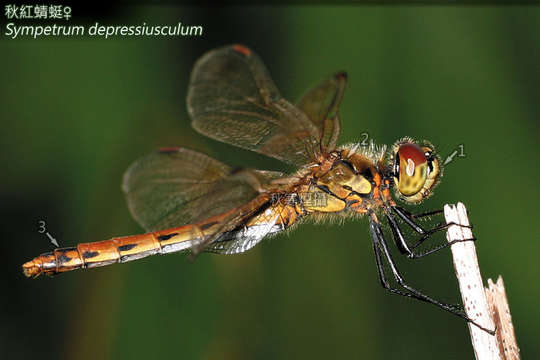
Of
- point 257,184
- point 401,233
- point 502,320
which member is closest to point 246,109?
point 257,184

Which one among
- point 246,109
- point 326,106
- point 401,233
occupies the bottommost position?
point 401,233

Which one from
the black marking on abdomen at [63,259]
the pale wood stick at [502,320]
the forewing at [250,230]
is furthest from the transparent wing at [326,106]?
the black marking on abdomen at [63,259]

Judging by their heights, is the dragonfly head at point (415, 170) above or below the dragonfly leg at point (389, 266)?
above

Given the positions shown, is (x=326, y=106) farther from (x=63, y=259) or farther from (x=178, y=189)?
(x=63, y=259)

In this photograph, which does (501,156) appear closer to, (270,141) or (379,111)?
(379,111)

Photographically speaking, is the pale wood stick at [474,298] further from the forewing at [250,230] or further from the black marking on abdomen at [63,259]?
the black marking on abdomen at [63,259]

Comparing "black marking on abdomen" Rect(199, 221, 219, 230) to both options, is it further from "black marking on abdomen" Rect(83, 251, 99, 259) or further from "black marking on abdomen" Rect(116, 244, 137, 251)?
"black marking on abdomen" Rect(83, 251, 99, 259)

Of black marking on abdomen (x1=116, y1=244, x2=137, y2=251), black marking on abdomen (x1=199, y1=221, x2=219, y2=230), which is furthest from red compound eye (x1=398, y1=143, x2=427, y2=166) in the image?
black marking on abdomen (x1=116, y1=244, x2=137, y2=251)
